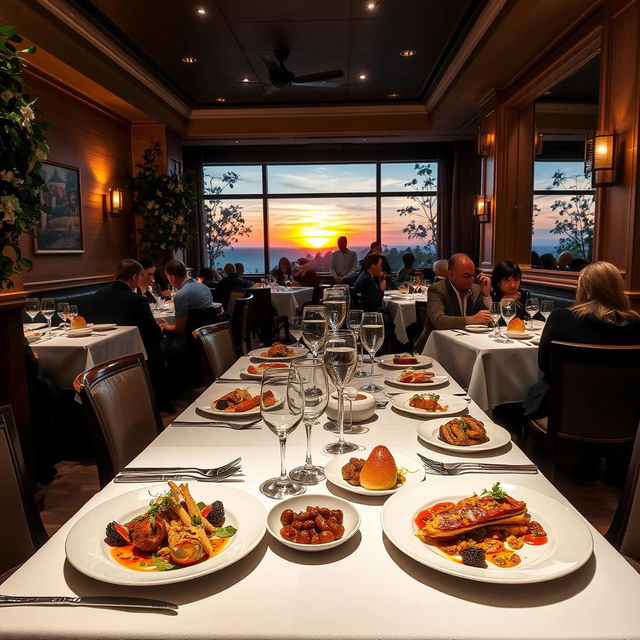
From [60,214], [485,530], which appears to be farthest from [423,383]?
[60,214]

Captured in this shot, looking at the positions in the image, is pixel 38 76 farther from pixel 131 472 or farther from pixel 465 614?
pixel 465 614

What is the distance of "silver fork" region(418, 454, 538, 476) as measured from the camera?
1199mm

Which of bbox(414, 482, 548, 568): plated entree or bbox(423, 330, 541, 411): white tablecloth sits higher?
bbox(414, 482, 548, 568): plated entree

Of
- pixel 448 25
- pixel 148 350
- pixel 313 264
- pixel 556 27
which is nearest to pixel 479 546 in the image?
pixel 148 350

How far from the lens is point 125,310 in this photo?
411 centimetres

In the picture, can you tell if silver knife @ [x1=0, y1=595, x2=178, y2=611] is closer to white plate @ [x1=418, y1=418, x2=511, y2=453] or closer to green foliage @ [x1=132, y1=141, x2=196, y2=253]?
white plate @ [x1=418, y1=418, x2=511, y2=453]

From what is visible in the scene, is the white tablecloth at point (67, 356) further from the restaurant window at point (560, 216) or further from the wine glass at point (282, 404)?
the restaurant window at point (560, 216)

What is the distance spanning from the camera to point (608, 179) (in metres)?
4.57

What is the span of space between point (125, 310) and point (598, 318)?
3160mm

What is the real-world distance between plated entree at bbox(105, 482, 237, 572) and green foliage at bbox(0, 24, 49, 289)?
73.9 inches

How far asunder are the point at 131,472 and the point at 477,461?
31.4 inches

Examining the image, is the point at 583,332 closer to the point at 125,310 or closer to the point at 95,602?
the point at 95,602

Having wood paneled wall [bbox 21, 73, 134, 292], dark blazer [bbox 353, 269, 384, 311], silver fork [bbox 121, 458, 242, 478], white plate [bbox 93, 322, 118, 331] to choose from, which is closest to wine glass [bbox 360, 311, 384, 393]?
silver fork [bbox 121, 458, 242, 478]

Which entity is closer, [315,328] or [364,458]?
[364,458]
